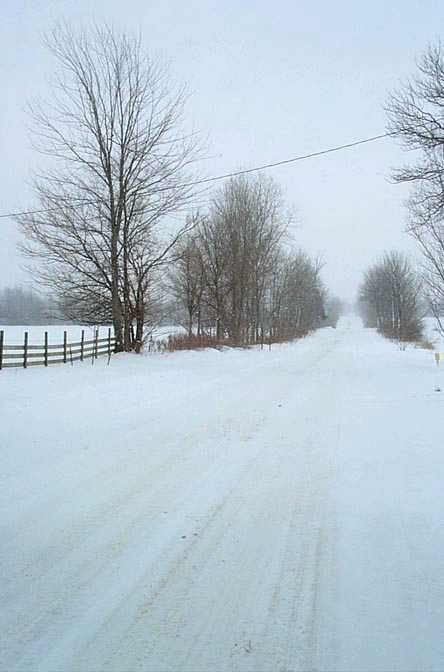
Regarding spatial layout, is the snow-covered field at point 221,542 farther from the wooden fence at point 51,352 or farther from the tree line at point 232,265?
the tree line at point 232,265

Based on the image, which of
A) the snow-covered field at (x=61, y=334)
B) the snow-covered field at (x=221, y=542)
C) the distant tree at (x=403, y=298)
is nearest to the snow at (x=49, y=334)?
the snow-covered field at (x=61, y=334)

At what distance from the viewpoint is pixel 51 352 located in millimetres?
17047

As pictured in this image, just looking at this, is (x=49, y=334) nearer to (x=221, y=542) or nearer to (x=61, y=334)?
(x=61, y=334)

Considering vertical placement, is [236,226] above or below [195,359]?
above

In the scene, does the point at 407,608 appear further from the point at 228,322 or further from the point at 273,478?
the point at 228,322

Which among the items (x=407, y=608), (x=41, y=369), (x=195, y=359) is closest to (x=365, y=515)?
(x=407, y=608)

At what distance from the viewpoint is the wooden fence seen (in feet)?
49.8

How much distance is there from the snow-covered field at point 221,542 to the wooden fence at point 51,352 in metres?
6.39

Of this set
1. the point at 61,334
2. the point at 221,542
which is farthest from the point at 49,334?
the point at 221,542

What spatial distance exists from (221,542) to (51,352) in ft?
46.4

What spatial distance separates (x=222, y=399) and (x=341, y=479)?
5.45 metres

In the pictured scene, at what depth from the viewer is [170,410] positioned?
984 cm

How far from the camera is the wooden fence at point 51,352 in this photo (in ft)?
49.8

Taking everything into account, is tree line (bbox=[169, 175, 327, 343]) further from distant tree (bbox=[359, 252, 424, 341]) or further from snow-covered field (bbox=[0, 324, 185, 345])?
distant tree (bbox=[359, 252, 424, 341])
